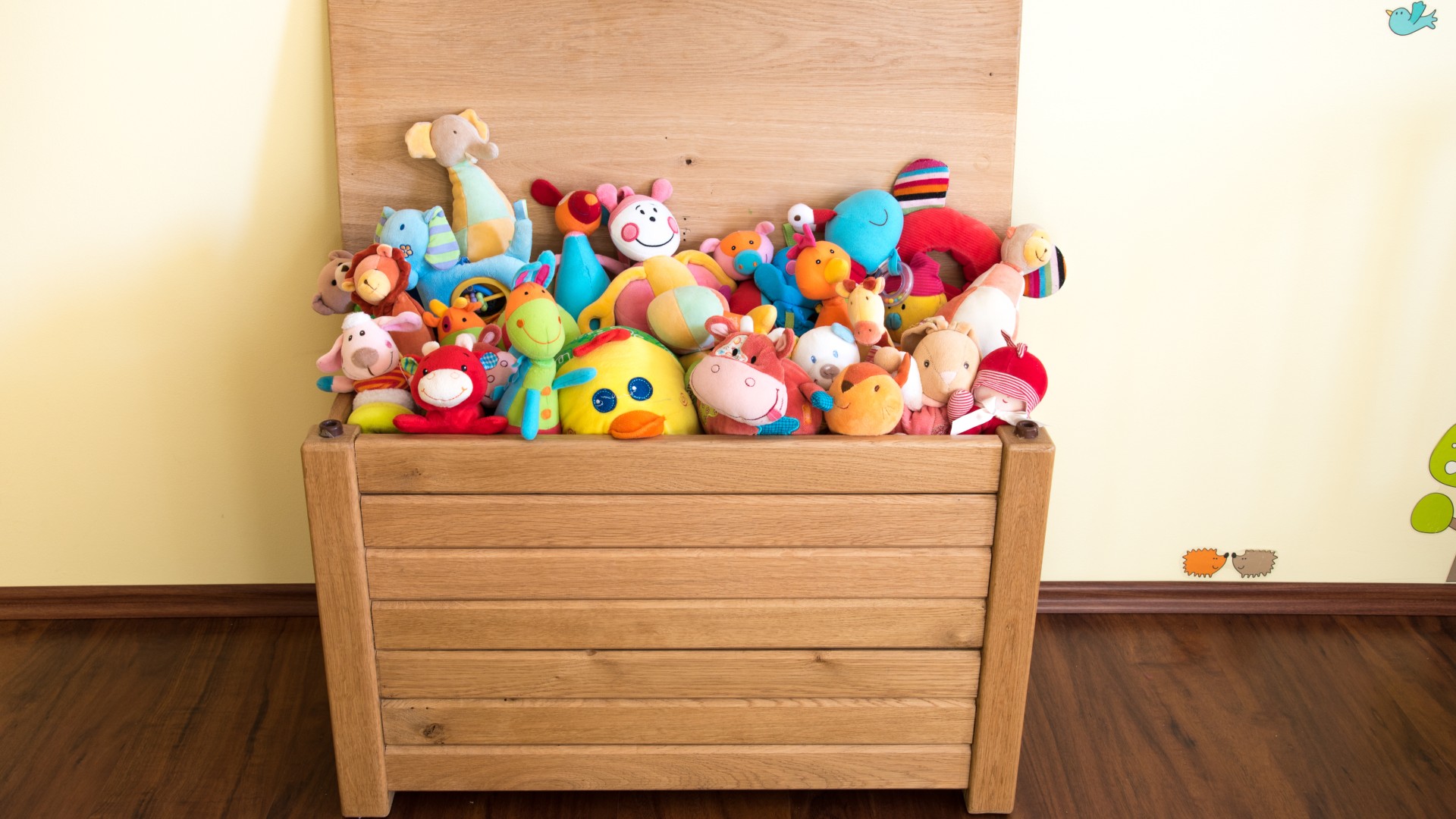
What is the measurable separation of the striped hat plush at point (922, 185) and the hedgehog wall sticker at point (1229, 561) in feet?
2.40

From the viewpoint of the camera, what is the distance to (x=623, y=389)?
110cm

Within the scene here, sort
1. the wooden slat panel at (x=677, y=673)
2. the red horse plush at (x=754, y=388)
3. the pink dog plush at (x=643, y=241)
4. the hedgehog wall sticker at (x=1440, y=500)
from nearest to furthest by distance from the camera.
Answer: the red horse plush at (x=754, y=388) → the wooden slat panel at (x=677, y=673) → the pink dog plush at (x=643, y=241) → the hedgehog wall sticker at (x=1440, y=500)

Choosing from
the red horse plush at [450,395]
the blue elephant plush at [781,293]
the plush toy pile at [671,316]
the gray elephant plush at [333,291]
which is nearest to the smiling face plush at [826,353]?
the plush toy pile at [671,316]

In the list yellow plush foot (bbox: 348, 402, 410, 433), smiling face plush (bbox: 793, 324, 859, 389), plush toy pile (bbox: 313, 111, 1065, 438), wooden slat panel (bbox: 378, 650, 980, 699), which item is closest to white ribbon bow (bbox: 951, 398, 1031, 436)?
plush toy pile (bbox: 313, 111, 1065, 438)

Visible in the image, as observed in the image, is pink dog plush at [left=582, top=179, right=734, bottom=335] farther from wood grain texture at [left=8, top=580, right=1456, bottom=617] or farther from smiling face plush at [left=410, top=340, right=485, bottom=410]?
wood grain texture at [left=8, top=580, right=1456, bottom=617]

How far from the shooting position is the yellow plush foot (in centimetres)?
110

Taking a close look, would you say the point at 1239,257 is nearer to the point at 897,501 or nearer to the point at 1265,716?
the point at 1265,716

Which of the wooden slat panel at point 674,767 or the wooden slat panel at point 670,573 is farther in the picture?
the wooden slat panel at point 674,767

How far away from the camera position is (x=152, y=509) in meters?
1.55

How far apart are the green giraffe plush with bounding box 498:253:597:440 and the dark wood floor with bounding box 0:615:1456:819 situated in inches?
20.0

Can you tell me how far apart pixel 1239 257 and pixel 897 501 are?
742 mm

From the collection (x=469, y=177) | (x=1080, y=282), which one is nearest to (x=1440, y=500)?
(x=1080, y=282)

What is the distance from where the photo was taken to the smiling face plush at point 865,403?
3.48 feet

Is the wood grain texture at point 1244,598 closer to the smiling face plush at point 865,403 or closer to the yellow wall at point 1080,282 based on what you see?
the yellow wall at point 1080,282
